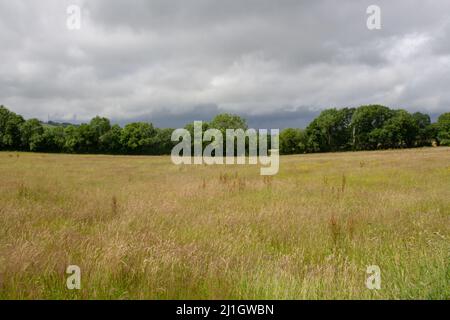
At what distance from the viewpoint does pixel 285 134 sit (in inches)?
3755

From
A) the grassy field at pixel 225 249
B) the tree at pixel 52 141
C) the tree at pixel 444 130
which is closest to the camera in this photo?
the grassy field at pixel 225 249

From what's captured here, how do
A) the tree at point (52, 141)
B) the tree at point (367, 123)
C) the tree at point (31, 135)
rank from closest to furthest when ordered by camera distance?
the tree at point (31, 135) → the tree at point (52, 141) → the tree at point (367, 123)

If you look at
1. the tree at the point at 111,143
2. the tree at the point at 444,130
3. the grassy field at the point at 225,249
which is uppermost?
the tree at the point at 444,130

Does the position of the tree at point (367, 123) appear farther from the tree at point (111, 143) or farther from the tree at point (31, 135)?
the tree at point (31, 135)

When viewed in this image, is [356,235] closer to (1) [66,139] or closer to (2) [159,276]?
(2) [159,276]

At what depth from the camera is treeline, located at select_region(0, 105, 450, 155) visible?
74.5 meters

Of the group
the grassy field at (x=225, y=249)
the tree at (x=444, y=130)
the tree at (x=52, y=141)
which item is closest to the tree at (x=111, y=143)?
the tree at (x=52, y=141)

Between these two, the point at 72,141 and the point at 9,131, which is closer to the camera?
the point at 9,131

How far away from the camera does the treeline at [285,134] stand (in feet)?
244

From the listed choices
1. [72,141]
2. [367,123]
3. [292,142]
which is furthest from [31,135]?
[367,123]

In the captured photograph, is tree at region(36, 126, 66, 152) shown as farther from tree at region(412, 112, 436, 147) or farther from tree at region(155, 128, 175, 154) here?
tree at region(412, 112, 436, 147)

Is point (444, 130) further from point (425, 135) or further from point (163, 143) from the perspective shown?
point (163, 143)

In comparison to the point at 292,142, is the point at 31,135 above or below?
above
